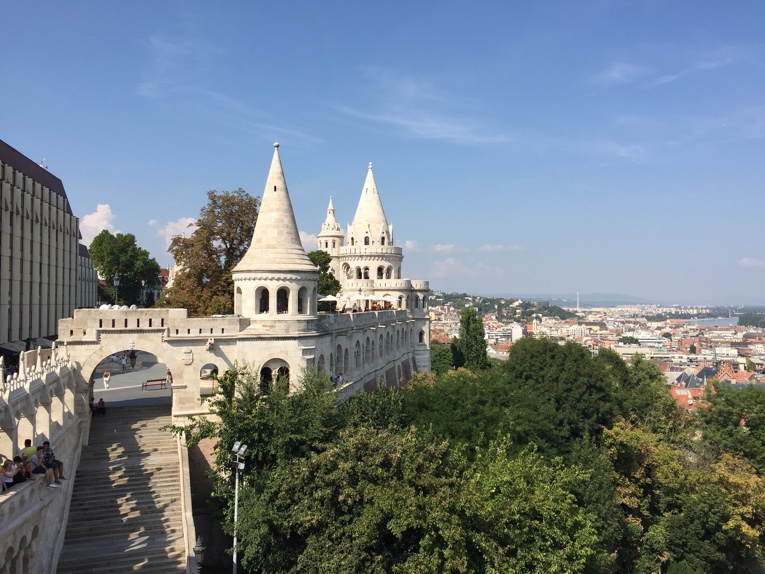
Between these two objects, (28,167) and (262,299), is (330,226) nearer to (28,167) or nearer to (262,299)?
(28,167)

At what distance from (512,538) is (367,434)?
5.29 metres

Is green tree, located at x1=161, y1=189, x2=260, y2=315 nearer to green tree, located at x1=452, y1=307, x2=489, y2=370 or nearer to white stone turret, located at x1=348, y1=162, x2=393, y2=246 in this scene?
white stone turret, located at x1=348, y1=162, x2=393, y2=246

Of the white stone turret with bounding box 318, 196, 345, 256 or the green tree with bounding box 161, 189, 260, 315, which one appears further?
the white stone turret with bounding box 318, 196, 345, 256

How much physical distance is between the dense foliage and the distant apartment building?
23.4 metres

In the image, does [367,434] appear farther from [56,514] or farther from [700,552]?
[700,552]

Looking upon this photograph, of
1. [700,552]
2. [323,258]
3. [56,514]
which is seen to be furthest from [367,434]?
[323,258]

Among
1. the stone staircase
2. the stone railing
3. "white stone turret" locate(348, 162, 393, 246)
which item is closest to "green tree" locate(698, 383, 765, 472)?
"white stone turret" locate(348, 162, 393, 246)

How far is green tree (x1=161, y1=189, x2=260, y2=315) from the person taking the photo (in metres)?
38.7

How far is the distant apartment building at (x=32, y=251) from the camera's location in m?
40.6

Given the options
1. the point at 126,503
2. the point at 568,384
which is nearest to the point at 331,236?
the point at 568,384

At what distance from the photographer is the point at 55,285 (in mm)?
51531

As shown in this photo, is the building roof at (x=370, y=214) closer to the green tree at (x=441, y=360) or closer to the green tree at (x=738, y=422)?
the green tree at (x=441, y=360)

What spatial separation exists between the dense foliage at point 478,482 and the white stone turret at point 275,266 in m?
3.46

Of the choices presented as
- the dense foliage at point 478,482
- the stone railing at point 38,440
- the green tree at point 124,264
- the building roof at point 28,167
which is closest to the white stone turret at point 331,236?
the green tree at point 124,264
